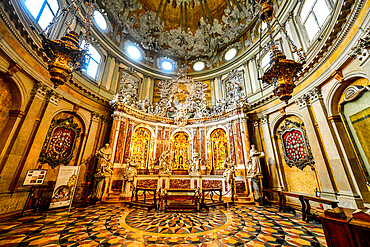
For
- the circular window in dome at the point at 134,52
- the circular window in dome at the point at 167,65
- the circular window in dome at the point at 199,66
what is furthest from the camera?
Answer: the circular window in dome at the point at 199,66

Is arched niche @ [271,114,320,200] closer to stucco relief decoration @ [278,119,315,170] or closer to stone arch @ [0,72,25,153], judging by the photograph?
stucco relief decoration @ [278,119,315,170]

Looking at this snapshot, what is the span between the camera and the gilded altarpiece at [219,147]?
35.8 ft

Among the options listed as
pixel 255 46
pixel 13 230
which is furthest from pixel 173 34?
pixel 13 230

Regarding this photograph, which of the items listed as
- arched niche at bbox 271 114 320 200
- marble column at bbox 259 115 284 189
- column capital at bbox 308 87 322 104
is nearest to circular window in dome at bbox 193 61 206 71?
marble column at bbox 259 115 284 189

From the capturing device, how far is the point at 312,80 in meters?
6.89

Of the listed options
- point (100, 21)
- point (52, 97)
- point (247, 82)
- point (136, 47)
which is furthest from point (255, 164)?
point (100, 21)

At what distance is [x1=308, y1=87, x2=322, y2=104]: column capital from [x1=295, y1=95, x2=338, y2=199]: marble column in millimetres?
299

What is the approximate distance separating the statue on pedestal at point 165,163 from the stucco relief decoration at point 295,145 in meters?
7.31

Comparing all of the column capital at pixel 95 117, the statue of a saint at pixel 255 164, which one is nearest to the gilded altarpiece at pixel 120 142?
the column capital at pixel 95 117

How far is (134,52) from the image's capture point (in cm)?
1409

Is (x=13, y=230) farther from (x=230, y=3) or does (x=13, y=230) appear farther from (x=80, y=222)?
(x=230, y=3)

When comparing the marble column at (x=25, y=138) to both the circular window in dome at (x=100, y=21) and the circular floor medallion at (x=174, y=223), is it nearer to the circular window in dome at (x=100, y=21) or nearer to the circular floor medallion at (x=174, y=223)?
the circular floor medallion at (x=174, y=223)

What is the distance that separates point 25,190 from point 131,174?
13.4 feet

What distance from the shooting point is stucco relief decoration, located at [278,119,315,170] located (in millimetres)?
7449
